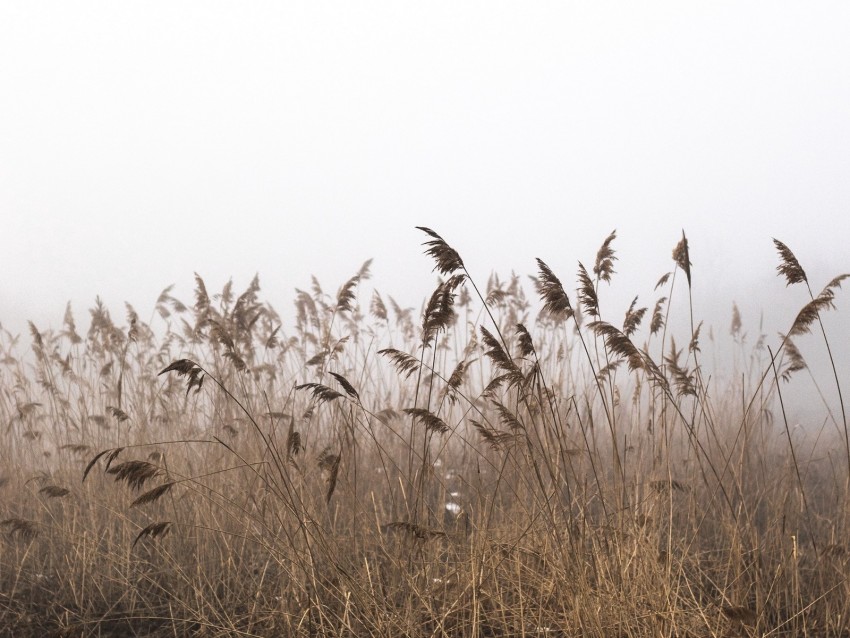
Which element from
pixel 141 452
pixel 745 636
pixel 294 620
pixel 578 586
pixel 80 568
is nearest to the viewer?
pixel 578 586

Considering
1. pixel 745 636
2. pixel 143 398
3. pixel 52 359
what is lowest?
pixel 745 636

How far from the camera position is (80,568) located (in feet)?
15.5

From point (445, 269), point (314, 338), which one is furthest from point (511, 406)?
point (445, 269)

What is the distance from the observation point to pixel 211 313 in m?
5.58

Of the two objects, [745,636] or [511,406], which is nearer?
[745,636]

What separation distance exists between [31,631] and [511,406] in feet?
11.6

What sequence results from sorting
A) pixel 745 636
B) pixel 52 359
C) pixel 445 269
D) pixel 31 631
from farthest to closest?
pixel 52 359 → pixel 31 631 → pixel 745 636 → pixel 445 269

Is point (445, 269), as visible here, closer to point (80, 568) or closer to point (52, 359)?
point (80, 568)

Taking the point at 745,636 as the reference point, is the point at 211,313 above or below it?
above

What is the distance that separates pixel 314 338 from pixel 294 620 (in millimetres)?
3974

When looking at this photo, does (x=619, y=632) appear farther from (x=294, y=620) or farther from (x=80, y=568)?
(x=80, y=568)

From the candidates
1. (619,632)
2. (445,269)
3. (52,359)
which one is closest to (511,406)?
(619,632)

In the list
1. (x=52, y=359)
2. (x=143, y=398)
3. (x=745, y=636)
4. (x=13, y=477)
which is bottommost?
(x=745, y=636)

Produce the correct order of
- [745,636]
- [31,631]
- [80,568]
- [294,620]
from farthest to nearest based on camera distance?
1. [80,568]
2. [31,631]
3. [294,620]
4. [745,636]
